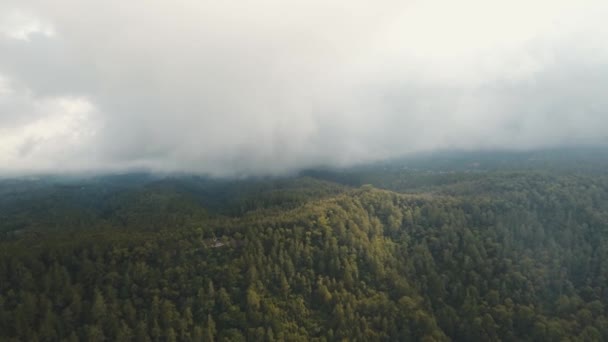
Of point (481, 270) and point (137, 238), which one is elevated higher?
point (137, 238)

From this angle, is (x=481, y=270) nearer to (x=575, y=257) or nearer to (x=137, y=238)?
(x=575, y=257)

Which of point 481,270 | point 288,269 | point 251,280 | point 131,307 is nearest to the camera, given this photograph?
point 131,307

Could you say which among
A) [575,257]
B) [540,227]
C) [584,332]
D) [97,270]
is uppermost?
[97,270]

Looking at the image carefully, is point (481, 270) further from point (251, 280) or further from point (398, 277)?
point (251, 280)

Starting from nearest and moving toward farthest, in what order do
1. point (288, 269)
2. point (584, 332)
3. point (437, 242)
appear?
point (584, 332), point (288, 269), point (437, 242)

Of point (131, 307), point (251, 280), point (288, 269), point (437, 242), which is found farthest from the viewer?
point (437, 242)

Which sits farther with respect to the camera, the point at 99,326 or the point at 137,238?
the point at 137,238

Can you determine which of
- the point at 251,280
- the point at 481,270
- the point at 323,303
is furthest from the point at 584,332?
the point at 251,280

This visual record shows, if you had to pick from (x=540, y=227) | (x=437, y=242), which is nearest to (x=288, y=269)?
(x=437, y=242)

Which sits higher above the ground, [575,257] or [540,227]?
[540,227]
